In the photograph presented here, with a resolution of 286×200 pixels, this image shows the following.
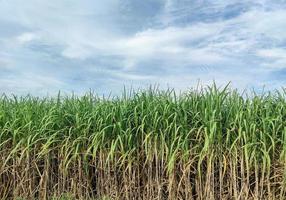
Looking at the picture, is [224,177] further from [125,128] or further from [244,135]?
[125,128]

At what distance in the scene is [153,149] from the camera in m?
5.26

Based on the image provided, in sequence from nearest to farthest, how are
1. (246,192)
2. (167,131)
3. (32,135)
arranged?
(246,192)
(167,131)
(32,135)

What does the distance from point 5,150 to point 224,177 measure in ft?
8.32

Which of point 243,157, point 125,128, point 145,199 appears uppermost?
point 125,128

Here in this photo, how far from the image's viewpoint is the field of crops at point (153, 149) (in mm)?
5105

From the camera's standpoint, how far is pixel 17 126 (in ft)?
19.6

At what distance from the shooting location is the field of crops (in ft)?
16.8

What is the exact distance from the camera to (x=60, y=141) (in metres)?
5.65

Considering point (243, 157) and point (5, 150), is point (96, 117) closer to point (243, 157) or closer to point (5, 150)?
point (5, 150)

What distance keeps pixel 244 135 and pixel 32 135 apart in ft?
7.83

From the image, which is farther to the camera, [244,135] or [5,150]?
[5,150]

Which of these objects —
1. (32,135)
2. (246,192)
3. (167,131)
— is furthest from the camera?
(32,135)

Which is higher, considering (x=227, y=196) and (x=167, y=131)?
(x=167, y=131)

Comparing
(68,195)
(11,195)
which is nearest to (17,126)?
(11,195)
